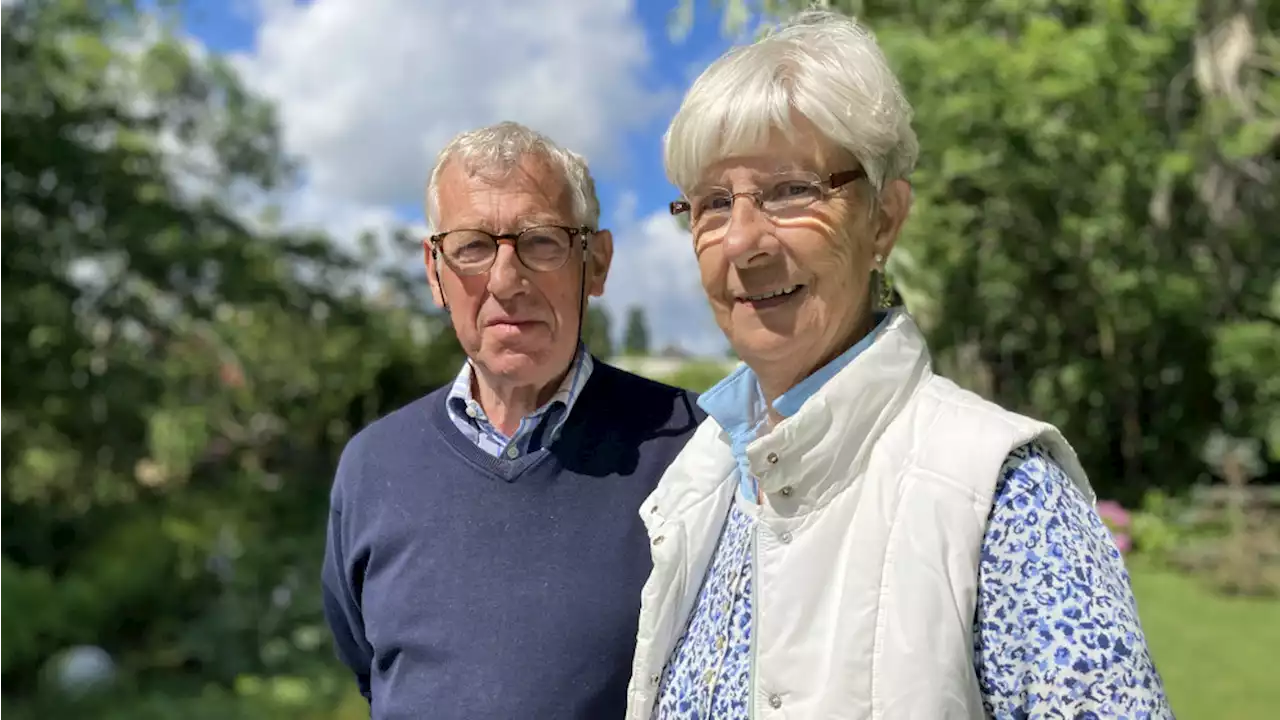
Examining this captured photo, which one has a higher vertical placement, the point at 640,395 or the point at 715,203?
the point at 715,203

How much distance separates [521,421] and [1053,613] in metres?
0.95

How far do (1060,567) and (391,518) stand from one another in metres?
1.09

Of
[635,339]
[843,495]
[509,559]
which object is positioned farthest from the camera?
[635,339]

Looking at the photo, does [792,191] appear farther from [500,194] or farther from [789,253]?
[500,194]

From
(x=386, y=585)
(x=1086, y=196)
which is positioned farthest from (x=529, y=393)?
(x=1086, y=196)

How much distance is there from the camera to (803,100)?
112cm

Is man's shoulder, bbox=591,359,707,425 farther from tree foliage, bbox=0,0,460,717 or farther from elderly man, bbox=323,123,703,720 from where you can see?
tree foliage, bbox=0,0,460,717

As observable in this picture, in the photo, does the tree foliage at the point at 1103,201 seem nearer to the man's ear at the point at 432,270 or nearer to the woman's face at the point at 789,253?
the man's ear at the point at 432,270

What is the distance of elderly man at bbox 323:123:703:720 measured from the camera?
1519mm

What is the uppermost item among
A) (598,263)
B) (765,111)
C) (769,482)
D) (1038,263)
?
(765,111)

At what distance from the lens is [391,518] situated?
166 cm

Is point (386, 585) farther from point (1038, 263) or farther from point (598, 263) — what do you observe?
point (1038, 263)

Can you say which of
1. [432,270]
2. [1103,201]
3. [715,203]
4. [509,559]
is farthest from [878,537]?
[1103,201]

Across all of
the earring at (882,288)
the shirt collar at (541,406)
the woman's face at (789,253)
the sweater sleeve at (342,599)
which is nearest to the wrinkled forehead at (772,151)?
the woman's face at (789,253)
